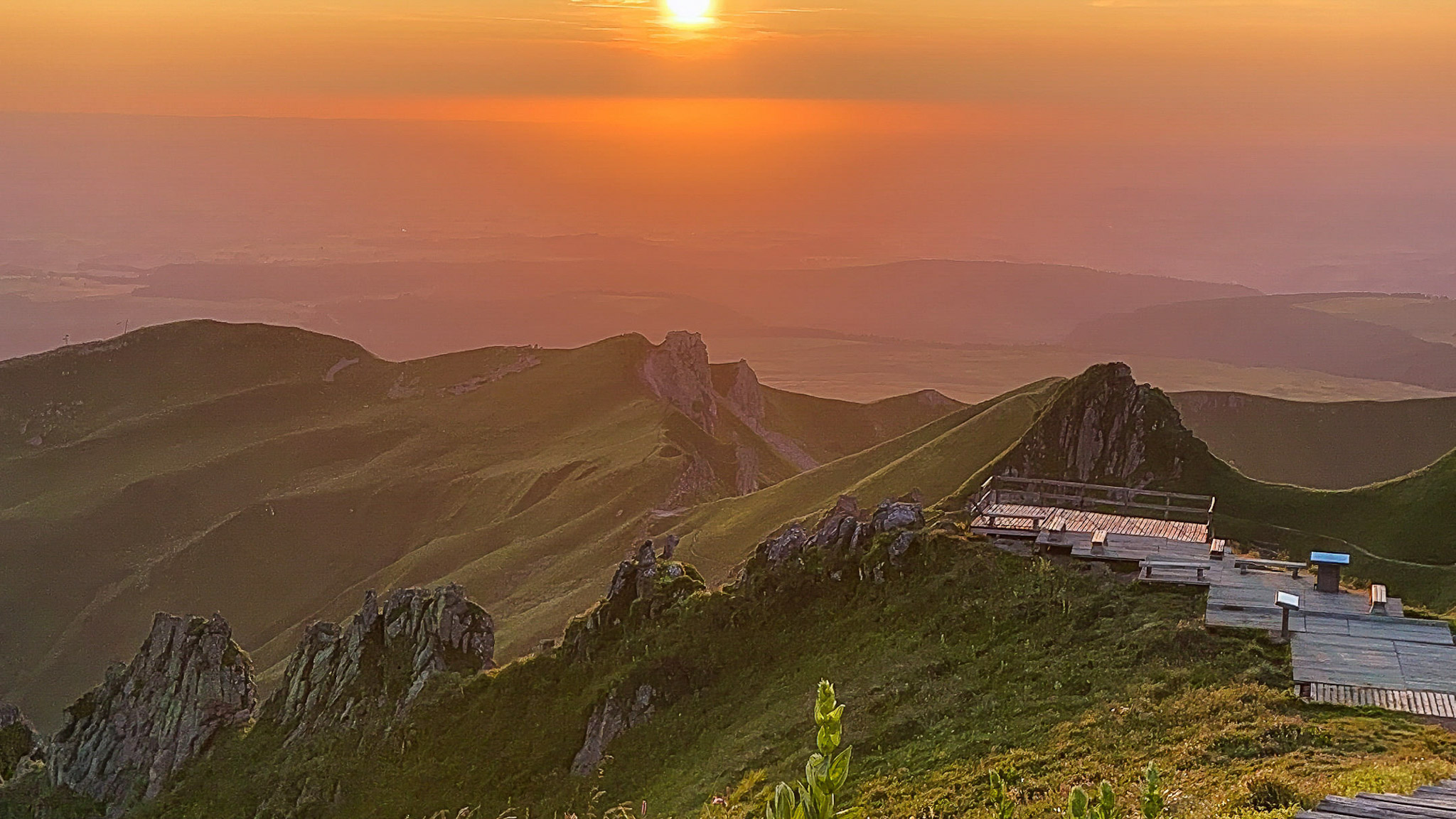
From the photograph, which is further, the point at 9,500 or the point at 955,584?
the point at 9,500

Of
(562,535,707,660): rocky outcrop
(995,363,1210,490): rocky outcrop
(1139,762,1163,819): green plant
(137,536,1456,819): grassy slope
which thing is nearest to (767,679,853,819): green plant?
(1139,762,1163,819): green plant

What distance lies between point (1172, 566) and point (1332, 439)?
132306 mm

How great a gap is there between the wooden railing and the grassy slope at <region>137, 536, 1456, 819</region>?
779 centimetres

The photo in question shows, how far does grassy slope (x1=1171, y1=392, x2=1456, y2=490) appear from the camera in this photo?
147 meters

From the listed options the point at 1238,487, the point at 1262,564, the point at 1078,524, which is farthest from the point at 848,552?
the point at 1238,487

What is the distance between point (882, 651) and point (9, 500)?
655 ft

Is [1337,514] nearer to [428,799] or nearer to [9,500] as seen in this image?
[428,799]

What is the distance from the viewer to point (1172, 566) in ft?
124

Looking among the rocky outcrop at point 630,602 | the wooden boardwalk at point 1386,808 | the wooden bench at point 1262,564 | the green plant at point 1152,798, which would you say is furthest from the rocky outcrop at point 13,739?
the green plant at point 1152,798

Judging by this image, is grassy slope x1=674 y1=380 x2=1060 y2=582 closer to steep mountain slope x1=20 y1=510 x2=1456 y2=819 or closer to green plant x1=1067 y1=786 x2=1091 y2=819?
steep mountain slope x1=20 y1=510 x2=1456 y2=819

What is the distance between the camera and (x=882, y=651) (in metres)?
37.1

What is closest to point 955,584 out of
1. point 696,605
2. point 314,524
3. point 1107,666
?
point 1107,666

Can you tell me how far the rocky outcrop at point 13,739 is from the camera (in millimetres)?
72188

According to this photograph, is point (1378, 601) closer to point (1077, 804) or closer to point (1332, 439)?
point (1077, 804)
